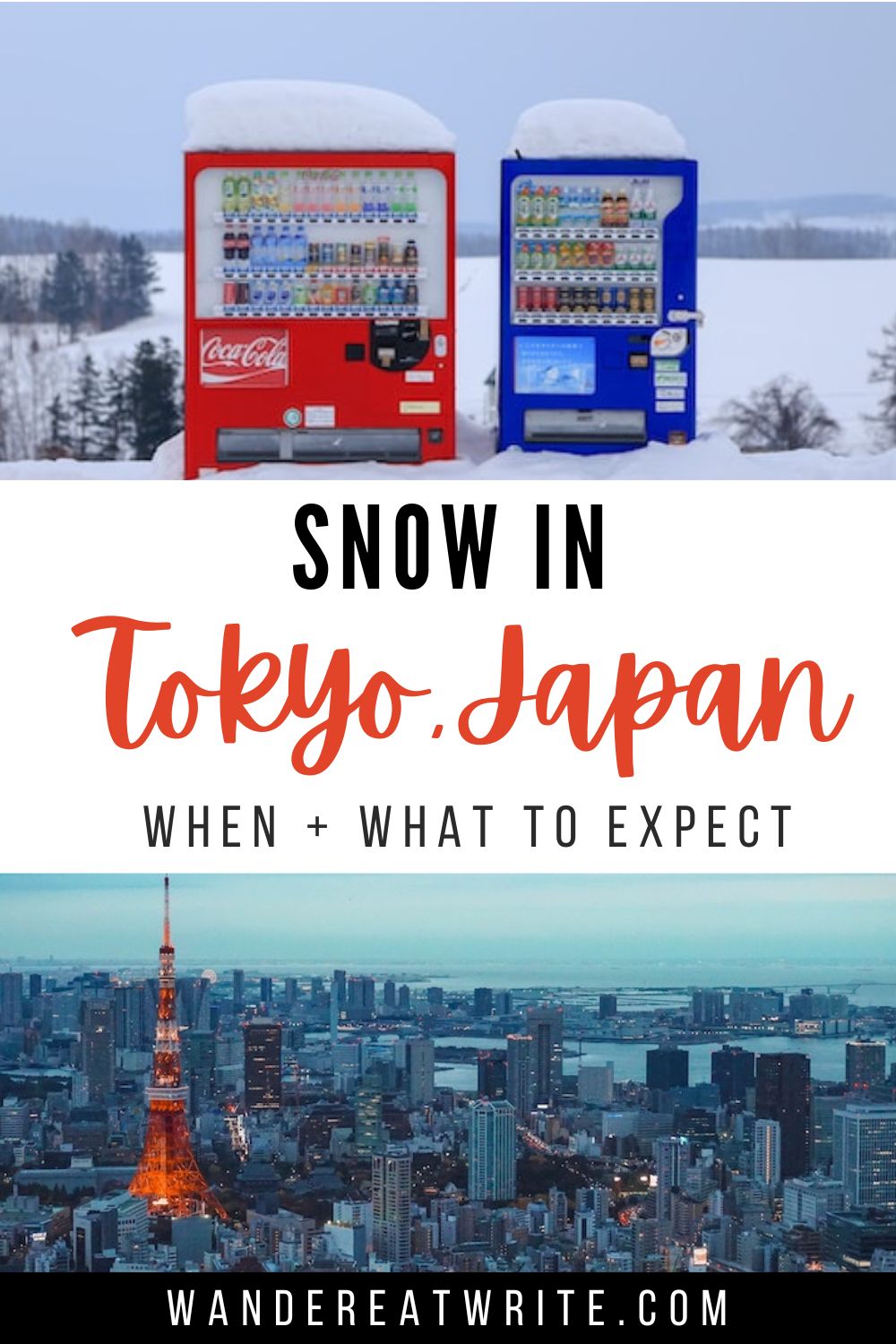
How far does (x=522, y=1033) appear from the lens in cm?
695

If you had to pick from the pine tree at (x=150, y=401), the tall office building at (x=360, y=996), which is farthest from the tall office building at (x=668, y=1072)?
the pine tree at (x=150, y=401)

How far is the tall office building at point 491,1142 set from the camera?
6914 mm

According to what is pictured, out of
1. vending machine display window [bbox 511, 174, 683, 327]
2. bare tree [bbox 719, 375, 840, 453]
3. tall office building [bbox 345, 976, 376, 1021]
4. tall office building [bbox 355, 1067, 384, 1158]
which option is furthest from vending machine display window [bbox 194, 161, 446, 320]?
tall office building [bbox 355, 1067, 384, 1158]

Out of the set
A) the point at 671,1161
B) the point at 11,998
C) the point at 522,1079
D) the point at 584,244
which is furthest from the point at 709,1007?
the point at 584,244

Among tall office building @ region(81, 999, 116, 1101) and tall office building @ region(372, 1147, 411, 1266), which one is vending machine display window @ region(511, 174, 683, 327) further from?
tall office building @ region(372, 1147, 411, 1266)

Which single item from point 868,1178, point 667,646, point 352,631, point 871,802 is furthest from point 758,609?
point 868,1178

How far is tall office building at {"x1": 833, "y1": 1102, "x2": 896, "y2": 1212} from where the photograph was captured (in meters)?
6.93

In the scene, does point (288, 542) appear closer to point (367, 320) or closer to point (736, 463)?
point (367, 320)

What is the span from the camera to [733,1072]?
275 inches

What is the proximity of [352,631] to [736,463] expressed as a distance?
1541mm

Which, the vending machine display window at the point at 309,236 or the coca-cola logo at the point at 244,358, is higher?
the vending machine display window at the point at 309,236

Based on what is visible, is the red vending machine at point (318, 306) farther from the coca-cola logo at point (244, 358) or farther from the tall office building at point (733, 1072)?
the tall office building at point (733, 1072)

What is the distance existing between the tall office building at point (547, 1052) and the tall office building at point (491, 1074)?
0.12m

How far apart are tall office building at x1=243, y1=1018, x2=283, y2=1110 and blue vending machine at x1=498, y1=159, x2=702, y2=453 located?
94.0 inches
